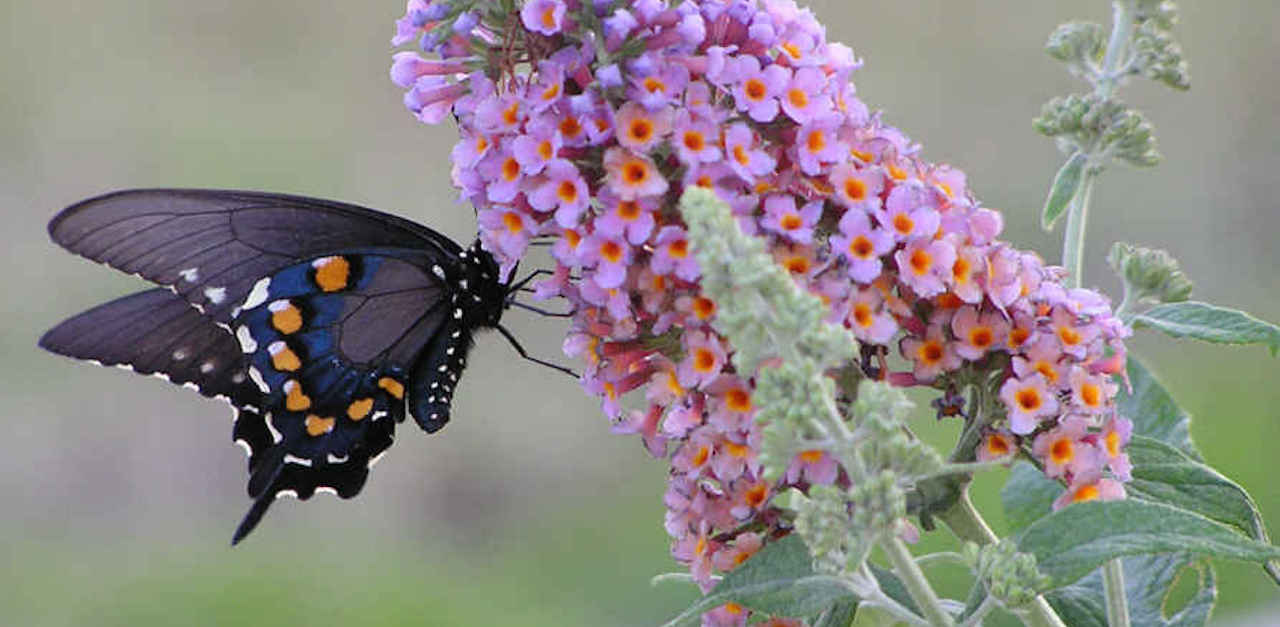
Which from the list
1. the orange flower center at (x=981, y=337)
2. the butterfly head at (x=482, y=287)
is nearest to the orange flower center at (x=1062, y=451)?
the orange flower center at (x=981, y=337)

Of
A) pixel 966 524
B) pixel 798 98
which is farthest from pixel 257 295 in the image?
pixel 966 524

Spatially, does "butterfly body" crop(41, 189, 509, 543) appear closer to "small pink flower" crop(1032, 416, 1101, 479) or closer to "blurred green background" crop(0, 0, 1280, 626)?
"small pink flower" crop(1032, 416, 1101, 479)

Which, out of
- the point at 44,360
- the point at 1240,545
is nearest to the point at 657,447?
the point at 1240,545

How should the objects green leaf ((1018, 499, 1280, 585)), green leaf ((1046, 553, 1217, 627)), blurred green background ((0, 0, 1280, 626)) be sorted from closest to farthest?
green leaf ((1018, 499, 1280, 585))
green leaf ((1046, 553, 1217, 627))
blurred green background ((0, 0, 1280, 626))

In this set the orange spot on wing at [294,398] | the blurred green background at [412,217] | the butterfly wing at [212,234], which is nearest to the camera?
the butterfly wing at [212,234]

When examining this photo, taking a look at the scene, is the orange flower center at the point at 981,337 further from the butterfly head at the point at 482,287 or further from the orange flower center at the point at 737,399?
the butterfly head at the point at 482,287

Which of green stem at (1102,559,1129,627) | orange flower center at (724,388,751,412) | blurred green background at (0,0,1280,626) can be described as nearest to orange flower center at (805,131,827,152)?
orange flower center at (724,388,751,412)

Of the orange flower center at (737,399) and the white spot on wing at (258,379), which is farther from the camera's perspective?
the white spot on wing at (258,379)

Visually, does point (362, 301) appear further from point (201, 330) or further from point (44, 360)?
point (44, 360)
